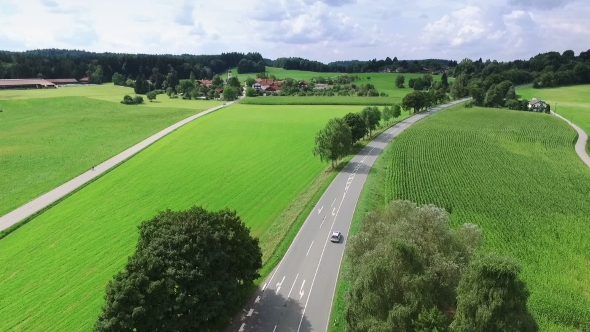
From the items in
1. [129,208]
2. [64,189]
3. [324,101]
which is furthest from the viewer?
[324,101]

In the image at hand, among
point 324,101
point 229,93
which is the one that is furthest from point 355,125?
point 229,93

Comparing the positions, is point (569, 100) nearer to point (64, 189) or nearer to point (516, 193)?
point (516, 193)

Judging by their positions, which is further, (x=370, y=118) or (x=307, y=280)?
(x=370, y=118)

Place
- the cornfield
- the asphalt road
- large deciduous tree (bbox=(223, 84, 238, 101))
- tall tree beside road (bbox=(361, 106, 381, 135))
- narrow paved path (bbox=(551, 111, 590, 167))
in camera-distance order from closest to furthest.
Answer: the asphalt road, the cornfield, narrow paved path (bbox=(551, 111, 590, 167)), tall tree beside road (bbox=(361, 106, 381, 135)), large deciduous tree (bbox=(223, 84, 238, 101))

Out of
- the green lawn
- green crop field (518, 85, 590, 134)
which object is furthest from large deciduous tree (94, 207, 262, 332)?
green crop field (518, 85, 590, 134)

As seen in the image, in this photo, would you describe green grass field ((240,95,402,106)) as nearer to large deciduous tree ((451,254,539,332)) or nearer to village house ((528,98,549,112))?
village house ((528,98,549,112))
